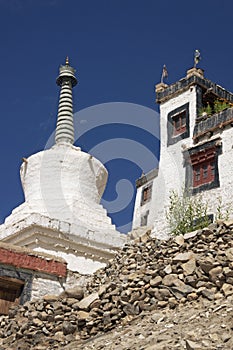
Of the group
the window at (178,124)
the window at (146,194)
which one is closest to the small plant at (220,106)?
the window at (178,124)

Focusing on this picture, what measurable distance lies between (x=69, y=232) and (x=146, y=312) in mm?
11143

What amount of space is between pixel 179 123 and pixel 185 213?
490cm

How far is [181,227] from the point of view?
67.2 feet

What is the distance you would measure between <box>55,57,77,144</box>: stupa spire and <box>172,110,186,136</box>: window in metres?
8.22

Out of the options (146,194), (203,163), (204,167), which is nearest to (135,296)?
(204,167)

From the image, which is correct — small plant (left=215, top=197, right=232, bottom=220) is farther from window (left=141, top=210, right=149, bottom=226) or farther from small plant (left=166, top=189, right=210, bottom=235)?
window (left=141, top=210, right=149, bottom=226)

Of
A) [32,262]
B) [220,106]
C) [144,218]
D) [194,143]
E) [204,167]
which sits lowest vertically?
[32,262]

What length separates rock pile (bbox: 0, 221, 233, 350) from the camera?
41.7 ft

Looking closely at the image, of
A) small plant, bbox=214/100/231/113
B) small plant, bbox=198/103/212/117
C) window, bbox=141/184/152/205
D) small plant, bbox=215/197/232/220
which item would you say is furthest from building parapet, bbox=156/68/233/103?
window, bbox=141/184/152/205

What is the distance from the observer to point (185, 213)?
21938 mm

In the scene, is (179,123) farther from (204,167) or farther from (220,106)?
(204,167)

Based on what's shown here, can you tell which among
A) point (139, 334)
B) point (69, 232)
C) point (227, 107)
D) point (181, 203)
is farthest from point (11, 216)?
point (139, 334)

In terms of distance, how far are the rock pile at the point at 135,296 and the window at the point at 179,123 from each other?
1009 centimetres

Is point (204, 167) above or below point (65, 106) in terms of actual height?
below
